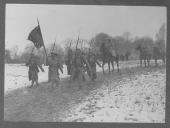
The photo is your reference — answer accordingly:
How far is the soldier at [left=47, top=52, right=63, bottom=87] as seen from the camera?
11.6 feet

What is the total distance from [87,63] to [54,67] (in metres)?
0.36

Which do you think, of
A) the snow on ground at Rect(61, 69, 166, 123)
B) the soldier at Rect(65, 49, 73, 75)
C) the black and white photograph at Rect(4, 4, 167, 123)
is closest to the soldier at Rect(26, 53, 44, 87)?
the black and white photograph at Rect(4, 4, 167, 123)

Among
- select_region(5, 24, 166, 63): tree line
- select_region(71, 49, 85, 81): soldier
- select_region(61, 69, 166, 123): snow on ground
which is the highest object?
select_region(5, 24, 166, 63): tree line

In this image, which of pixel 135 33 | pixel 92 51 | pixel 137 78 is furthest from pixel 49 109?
pixel 135 33

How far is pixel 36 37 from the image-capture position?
11.4 ft

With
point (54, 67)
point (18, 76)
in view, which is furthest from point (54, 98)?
point (18, 76)

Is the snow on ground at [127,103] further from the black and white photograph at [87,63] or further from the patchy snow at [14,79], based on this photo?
the patchy snow at [14,79]

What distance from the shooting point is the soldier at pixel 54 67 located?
3.54 meters

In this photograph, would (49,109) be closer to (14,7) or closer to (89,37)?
(89,37)

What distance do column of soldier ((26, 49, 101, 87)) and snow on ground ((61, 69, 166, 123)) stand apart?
24 centimetres

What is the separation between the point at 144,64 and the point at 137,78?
0.56 ft

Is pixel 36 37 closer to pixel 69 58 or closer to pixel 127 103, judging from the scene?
pixel 69 58

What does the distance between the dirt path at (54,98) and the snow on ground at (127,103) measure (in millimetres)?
30

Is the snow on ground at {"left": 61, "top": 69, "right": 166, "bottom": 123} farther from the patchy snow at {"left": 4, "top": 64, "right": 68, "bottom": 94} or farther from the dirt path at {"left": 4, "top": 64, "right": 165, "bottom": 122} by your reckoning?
the patchy snow at {"left": 4, "top": 64, "right": 68, "bottom": 94}
